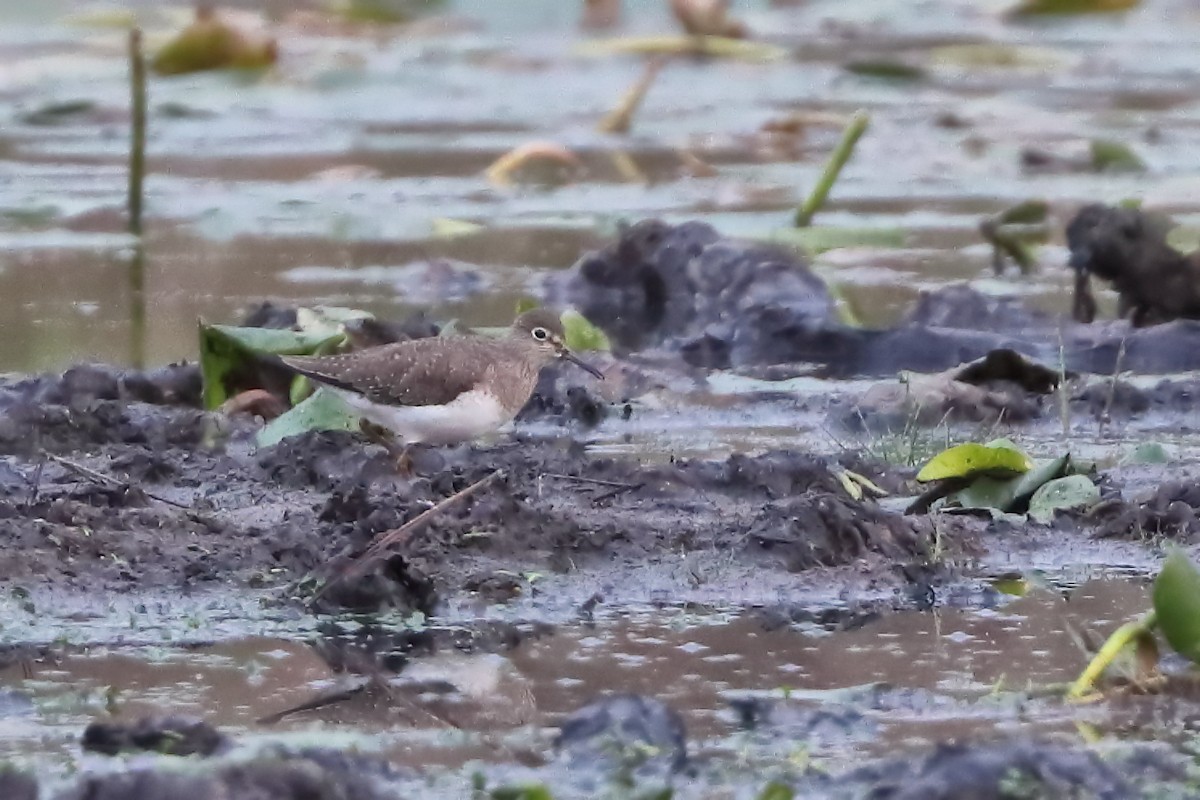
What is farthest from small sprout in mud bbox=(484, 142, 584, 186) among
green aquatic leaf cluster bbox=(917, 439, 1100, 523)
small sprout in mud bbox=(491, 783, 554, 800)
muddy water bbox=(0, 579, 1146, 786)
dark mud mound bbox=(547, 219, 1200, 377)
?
small sprout in mud bbox=(491, 783, 554, 800)

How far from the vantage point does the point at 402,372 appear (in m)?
7.20

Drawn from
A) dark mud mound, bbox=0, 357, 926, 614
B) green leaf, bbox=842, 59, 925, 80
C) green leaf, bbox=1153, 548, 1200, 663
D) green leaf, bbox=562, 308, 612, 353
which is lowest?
green leaf, bbox=842, 59, 925, 80

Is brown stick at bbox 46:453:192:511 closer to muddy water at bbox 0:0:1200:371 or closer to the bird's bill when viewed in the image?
the bird's bill

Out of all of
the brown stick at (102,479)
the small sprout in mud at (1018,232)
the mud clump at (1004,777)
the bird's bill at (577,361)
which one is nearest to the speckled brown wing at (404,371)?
the bird's bill at (577,361)

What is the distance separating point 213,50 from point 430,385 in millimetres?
9774

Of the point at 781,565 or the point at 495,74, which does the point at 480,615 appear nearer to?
the point at 781,565

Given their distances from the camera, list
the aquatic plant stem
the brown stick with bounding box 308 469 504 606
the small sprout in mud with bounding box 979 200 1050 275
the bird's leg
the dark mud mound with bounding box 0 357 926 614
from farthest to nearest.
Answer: the small sprout in mud with bounding box 979 200 1050 275 → the aquatic plant stem → the bird's leg → the dark mud mound with bounding box 0 357 926 614 → the brown stick with bounding box 308 469 504 606

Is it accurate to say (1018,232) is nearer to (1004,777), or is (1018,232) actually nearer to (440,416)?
(440,416)

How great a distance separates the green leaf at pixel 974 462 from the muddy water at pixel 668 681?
726 mm

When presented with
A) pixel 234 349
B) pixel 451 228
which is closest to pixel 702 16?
pixel 451 228

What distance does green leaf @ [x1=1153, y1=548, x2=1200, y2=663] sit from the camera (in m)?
4.90

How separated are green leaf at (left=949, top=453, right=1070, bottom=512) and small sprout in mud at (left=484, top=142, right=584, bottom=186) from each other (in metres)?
7.06

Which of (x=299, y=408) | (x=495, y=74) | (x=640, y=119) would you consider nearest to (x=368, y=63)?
(x=495, y=74)

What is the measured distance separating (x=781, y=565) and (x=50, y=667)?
173cm
